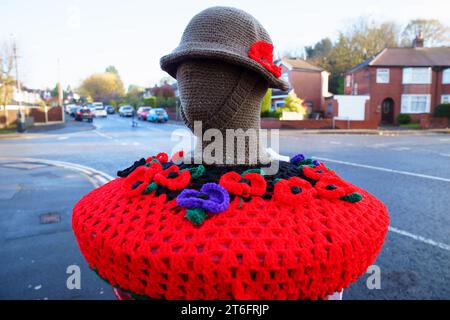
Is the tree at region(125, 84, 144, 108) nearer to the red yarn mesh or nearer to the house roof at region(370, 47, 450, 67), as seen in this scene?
the house roof at region(370, 47, 450, 67)

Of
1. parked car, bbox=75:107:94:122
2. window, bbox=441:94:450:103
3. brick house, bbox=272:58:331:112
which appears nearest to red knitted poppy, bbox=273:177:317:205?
brick house, bbox=272:58:331:112

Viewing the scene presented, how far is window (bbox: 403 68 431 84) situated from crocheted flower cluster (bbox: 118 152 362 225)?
35.7m

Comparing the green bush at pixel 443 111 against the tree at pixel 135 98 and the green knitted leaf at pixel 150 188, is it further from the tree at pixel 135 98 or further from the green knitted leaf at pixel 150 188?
the tree at pixel 135 98

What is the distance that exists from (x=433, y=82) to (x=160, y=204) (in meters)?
37.6

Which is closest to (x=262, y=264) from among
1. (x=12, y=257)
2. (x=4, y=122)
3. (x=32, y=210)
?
(x=12, y=257)

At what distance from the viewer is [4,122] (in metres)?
26.2

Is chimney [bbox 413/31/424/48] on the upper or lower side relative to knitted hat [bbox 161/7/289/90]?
upper

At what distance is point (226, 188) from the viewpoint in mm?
1108

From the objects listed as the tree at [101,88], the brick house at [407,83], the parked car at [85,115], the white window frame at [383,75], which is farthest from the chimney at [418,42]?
the tree at [101,88]

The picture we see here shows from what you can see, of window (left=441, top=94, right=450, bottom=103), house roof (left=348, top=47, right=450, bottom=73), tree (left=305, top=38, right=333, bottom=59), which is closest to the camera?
house roof (left=348, top=47, right=450, bottom=73)

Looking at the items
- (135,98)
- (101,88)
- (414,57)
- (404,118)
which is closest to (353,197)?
(404,118)

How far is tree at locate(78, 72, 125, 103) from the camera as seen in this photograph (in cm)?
8312

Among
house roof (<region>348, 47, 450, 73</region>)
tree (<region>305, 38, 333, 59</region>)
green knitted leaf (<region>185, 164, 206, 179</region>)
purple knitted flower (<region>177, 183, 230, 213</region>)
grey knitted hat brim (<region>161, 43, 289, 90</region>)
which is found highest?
tree (<region>305, 38, 333, 59</region>)
